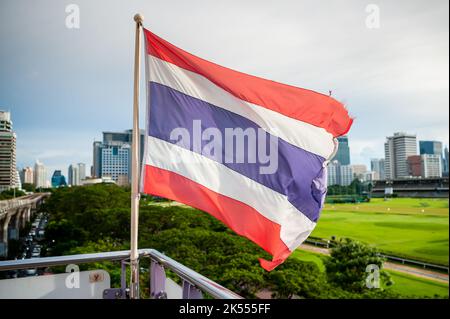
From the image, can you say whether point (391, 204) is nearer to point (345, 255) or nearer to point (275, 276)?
point (345, 255)

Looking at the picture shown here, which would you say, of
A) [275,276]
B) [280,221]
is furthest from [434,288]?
[280,221]

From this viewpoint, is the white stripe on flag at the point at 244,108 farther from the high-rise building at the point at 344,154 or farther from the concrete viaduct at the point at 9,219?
the high-rise building at the point at 344,154

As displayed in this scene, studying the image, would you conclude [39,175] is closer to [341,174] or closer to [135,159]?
[135,159]

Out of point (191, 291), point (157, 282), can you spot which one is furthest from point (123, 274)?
point (191, 291)

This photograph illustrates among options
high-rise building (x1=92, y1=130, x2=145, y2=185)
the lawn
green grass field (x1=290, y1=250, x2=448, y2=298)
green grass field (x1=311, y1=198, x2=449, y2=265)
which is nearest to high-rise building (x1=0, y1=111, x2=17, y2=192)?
high-rise building (x1=92, y1=130, x2=145, y2=185)

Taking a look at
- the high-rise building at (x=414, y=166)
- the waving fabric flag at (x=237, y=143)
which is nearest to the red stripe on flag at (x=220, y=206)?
the waving fabric flag at (x=237, y=143)

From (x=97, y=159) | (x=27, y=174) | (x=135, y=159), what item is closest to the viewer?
(x=135, y=159)
